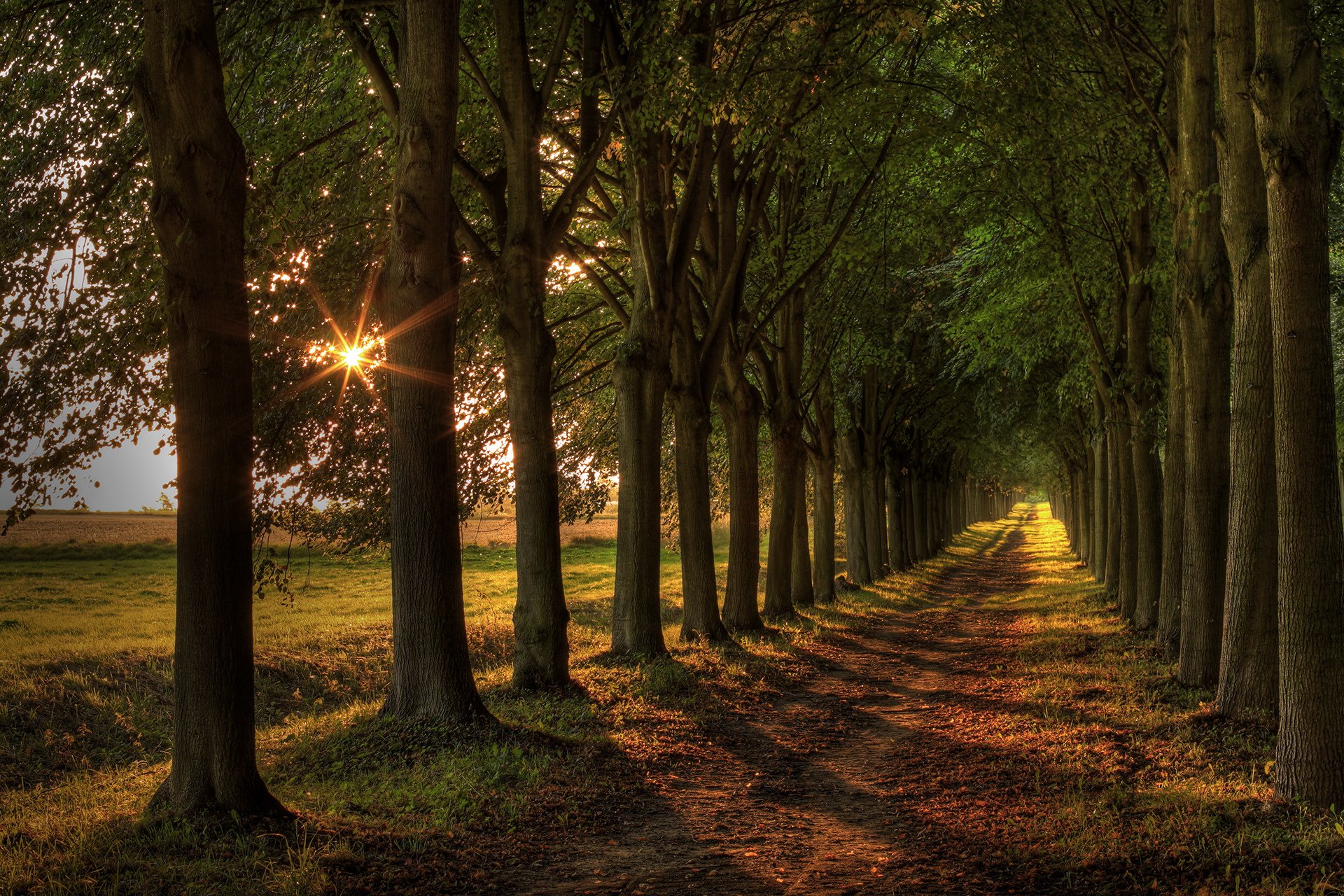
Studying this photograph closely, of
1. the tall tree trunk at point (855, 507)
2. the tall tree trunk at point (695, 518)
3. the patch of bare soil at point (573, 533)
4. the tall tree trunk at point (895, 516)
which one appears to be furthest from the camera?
the patch of bare soil at point (573, 533)

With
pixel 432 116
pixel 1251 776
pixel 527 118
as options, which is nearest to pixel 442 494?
pixel 432 116

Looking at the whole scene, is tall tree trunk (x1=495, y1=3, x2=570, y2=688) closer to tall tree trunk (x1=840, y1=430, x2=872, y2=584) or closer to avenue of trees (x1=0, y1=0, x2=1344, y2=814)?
avenue of trees (x1=0, y1=0, x2=1344, y2=814)

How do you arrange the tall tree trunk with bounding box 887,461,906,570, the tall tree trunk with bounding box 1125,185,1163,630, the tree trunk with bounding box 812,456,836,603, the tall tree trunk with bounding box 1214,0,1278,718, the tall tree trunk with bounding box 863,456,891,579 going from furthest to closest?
the tall tree trunk with bounding box 887,461,906,570, the tall tree trunk with bounding box 863,456,891,579, the tree trunk with bounding box 812,456,836,603, the tall tree trunk with bounding box 1125,185,1163,630, the tall tree trunk with bounding box 1214,0,1278,718

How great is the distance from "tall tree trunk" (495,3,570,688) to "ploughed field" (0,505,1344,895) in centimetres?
80

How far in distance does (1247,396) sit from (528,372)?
7.23 metres

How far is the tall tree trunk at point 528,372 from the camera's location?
1045 centimetres

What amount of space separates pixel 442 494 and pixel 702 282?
948cm

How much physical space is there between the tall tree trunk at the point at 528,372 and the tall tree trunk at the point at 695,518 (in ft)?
14.0

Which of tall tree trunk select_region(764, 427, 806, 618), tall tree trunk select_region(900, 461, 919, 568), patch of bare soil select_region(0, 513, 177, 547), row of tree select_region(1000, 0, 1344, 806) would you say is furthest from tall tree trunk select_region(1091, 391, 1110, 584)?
patch of bare soil select_region(0, 513, 177, 547)

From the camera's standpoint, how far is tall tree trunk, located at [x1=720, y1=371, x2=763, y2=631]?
55.9 ft

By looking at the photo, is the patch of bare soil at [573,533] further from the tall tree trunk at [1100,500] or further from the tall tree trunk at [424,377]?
the tall tree trunk at [424,377]

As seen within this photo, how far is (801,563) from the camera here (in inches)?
857

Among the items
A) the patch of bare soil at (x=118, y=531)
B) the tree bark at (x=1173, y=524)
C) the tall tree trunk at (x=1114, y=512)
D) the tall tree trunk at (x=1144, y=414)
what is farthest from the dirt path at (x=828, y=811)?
the patch of bare soil at (x=118, y=531)

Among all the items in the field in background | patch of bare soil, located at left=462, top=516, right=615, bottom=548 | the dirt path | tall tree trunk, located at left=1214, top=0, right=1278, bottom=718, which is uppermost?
tall tree trunk, located at left=1214, top=0, right=1278, bottom=718
